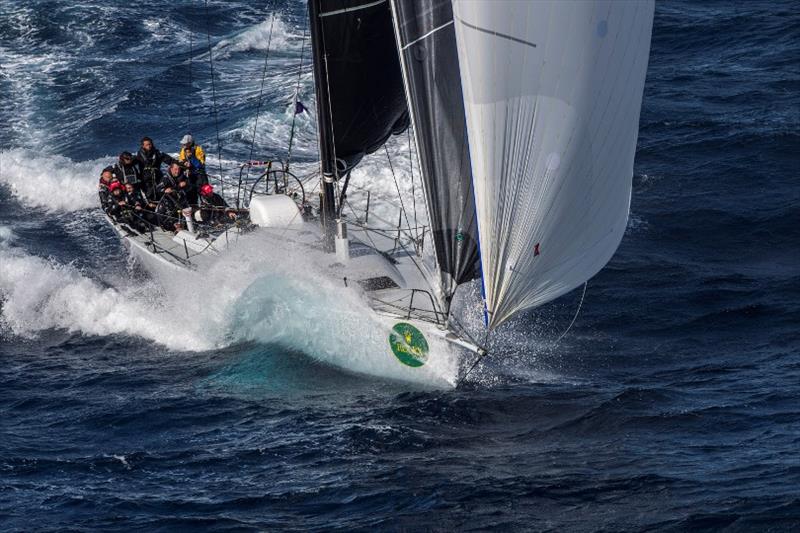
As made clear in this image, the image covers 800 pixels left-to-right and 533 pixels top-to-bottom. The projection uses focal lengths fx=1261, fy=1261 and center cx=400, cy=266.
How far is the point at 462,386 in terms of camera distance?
1912 centimetres

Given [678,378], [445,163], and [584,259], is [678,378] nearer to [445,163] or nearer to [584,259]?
[584,259]

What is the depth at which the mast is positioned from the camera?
20.9m

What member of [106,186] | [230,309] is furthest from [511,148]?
[106,186]

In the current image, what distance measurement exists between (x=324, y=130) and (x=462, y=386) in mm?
5278

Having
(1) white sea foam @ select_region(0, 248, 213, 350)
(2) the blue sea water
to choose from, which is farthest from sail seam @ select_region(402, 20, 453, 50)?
(1) white sea foam @ select_region(0, 248, 213, 350)

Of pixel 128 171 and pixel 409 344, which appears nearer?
pixel 409 344

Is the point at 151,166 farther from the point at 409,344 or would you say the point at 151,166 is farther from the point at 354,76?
the point at 409,344

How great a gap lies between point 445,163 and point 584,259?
2.44 m

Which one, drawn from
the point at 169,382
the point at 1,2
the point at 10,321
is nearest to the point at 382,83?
the point at 169,382

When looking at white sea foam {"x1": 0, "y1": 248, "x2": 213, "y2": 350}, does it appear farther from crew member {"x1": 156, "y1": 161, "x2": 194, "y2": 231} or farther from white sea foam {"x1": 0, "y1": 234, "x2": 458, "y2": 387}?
crew member {"x1": 156, "y1": 161, "x2": 194, "y2": 231}

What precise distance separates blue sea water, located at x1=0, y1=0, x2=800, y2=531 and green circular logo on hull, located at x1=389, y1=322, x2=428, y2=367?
59cm

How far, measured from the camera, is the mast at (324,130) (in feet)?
68.6

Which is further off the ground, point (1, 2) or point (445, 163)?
point (1, 2)

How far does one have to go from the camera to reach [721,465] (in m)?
15.9
